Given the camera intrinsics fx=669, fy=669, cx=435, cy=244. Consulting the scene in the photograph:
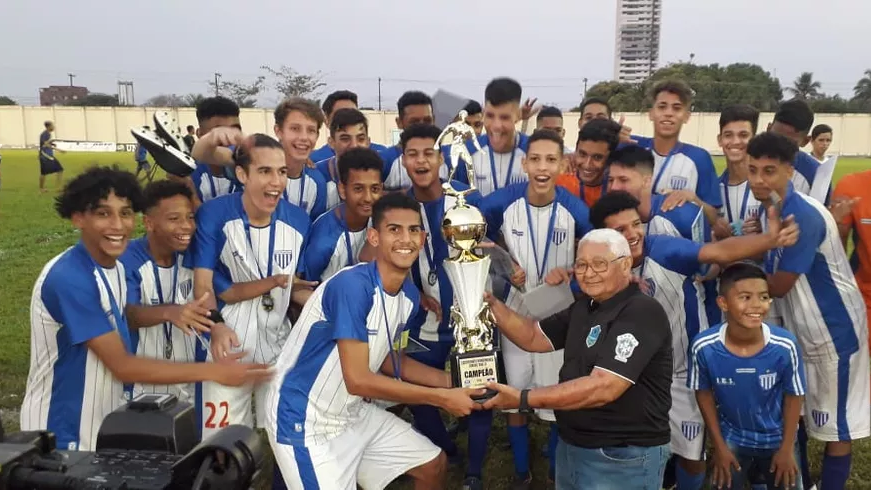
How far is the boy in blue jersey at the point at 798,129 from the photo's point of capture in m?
4.89

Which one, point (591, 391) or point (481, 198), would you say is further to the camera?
point (481, 198)

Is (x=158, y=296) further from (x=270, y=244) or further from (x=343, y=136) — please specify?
(x=343, y=136)

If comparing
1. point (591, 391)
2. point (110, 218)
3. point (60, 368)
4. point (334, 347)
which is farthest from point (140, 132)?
point (591, 391)

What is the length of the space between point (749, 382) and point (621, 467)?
1125mm

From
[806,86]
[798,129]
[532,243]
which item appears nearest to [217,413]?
[532,243]

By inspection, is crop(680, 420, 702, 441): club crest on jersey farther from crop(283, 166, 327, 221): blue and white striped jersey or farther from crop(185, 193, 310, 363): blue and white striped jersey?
crop(283, 166, 327, 221): blue and white striped jersey

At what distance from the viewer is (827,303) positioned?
12.4 ft

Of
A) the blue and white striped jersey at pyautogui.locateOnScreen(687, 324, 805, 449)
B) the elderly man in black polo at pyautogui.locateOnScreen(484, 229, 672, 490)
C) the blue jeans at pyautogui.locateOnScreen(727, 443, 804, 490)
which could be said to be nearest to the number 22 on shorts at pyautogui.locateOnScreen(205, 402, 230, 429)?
the elderly man in black polo at pyautogui.locateOnScreen(484, 229, 672, 490)

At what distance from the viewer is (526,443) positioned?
439 centimetres

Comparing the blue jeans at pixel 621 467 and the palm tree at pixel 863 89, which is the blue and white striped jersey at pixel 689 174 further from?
the palm tree at pixel 863 89

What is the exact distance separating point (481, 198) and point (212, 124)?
7.18 feet

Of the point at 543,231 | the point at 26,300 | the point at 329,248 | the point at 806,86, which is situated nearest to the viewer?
the point at 329,248

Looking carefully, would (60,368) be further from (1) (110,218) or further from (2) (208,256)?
(2) (208,256)

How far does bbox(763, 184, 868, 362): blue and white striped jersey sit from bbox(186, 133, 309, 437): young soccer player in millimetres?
2825
